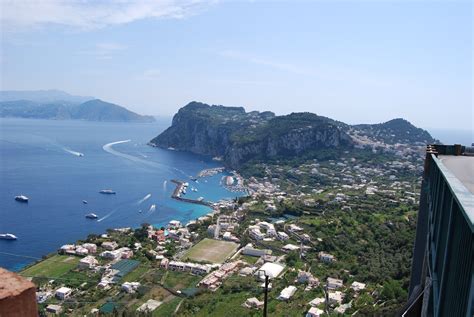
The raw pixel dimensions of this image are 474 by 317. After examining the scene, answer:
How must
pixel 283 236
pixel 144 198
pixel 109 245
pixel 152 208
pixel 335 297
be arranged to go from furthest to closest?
pixel 144 198, pixel 152 208, pixel 283 236, pixel 109 245, pixel 335 297

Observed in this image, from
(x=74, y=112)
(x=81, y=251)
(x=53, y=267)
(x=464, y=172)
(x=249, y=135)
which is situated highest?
(x=74, y=112)

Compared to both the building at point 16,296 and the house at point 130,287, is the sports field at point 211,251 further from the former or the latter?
the building at point 16,296

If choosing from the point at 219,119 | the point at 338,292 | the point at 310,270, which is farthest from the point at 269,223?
the point at 219,119

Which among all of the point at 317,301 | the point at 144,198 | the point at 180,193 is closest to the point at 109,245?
A: the point at 317,301

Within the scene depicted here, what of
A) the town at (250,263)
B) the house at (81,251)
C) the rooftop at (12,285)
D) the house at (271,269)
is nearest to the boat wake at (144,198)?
the town at (250,263)

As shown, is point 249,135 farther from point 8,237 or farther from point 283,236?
point 8,237

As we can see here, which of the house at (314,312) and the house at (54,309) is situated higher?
the house at (314,312)

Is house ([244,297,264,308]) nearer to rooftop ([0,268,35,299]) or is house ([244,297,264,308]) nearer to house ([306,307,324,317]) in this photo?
house ([306,307,324,317])

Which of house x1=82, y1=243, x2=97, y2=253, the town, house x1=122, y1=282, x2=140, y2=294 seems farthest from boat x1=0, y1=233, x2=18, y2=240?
house x1=122, y1=282, x2=140, y2=294
